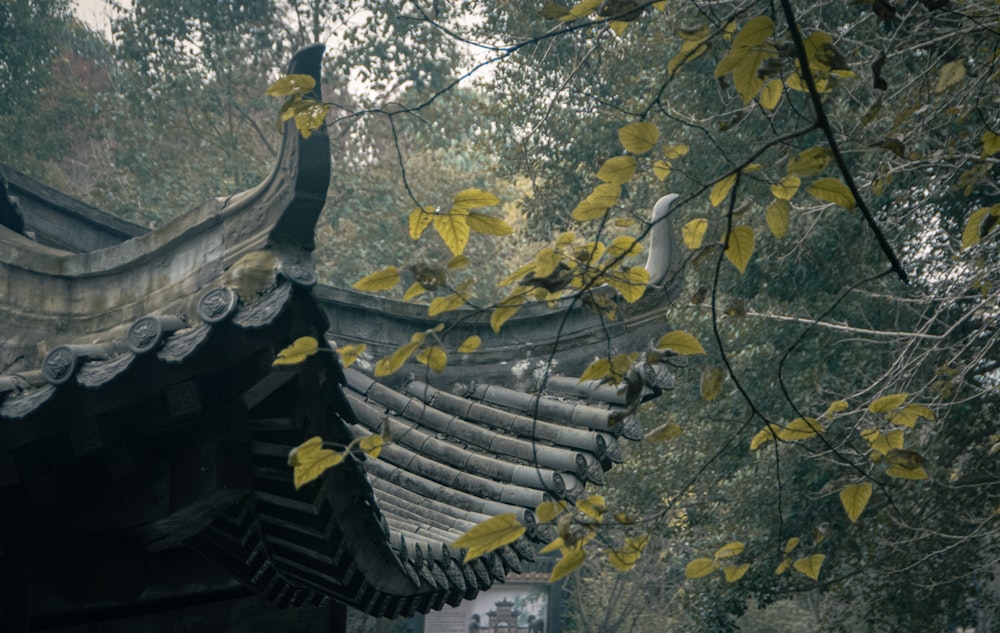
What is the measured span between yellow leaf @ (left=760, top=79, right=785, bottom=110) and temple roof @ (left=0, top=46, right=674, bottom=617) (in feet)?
2.12

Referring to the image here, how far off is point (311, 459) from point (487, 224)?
54 centimetres

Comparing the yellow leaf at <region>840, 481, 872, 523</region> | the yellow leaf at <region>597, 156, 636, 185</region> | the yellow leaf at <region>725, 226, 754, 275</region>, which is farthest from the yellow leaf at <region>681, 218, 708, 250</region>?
the yellow leaf at <region>840, 481, 872, 523</region>

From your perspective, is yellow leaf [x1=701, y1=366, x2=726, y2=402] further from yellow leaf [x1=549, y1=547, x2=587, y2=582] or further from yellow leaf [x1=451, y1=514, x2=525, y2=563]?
yellow leaf [x1=451, y1=514, x2=525, y2=563]

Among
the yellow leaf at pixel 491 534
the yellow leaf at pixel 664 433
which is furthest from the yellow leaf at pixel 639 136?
the yellow leaf at pixel 491 534

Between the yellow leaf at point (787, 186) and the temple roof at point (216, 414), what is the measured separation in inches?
20.2

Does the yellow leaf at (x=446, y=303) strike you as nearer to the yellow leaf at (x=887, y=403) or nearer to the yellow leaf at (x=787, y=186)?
the yellow leaf at (x=787, y=186)

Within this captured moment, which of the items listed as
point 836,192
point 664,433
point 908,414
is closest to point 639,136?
point 836,192

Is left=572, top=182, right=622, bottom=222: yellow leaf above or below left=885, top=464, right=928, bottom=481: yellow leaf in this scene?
above

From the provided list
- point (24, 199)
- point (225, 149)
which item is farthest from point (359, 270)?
point (24, 199)

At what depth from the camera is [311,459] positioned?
1844 millimetres

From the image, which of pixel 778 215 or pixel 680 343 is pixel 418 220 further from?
pixel 778 215

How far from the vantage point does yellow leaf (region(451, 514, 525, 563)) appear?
1661mm

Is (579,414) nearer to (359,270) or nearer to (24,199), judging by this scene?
(24,199)

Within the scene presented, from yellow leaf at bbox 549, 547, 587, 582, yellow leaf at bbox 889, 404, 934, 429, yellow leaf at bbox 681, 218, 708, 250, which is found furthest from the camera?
yellow leaf at bbox 889, 404, 934, 429
